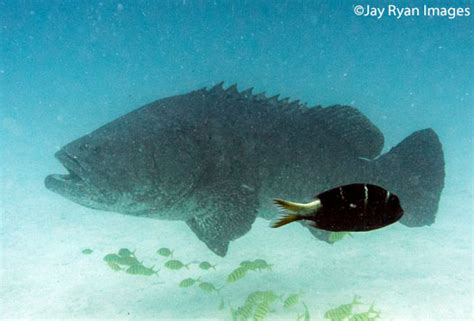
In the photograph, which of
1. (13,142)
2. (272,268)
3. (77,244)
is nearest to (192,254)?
(272,268)

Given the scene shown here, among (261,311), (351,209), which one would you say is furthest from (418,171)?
(351,209)

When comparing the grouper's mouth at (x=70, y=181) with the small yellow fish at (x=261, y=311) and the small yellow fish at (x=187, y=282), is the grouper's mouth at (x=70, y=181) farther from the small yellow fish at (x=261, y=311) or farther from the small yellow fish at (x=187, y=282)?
the small yellow fish at (x=261, y=311)

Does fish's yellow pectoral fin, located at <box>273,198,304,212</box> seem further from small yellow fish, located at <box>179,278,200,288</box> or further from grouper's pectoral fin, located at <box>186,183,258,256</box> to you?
small yellow fish, located at <box>179,278,200,288</box>

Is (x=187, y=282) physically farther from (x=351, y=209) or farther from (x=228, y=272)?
(x=351, y=209)

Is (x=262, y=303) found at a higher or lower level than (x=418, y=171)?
lower

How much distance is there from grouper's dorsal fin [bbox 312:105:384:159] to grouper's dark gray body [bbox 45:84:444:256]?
0.5 inches

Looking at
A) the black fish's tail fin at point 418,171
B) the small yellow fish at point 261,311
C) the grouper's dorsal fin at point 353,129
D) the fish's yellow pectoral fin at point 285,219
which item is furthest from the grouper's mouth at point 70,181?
the black fish's tail fin at point 418,171

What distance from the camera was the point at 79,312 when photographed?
6.04 m

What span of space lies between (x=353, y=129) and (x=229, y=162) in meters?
1.75

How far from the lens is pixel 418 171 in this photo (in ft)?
18.5

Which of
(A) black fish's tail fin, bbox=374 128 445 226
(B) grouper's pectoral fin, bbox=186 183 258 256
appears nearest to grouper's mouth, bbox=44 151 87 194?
(B) grouper's pectoral fin, bbox=186 183 258 256

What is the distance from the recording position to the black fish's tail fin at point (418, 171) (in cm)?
561

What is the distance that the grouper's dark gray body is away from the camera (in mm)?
4879

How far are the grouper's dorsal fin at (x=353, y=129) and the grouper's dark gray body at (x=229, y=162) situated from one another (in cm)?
1
